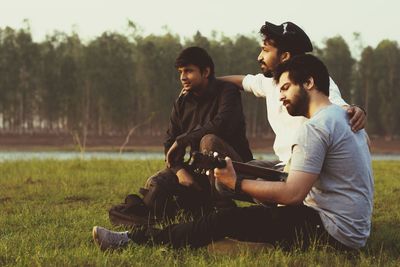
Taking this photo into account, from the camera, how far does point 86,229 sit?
16.7ft

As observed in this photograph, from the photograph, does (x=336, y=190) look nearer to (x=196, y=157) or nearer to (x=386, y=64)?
(x=196, y=157)

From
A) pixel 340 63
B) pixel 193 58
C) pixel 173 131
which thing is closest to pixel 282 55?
pixel 193 58

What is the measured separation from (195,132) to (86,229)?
120cm

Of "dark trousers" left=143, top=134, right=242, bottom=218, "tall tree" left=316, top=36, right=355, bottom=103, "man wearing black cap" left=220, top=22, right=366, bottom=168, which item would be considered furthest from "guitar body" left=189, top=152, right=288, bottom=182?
"tall tree" left=316, top=36, right=355, bottom=103

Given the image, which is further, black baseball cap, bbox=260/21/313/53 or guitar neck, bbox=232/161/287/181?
black baseball cap, bbox=260/21/313/53

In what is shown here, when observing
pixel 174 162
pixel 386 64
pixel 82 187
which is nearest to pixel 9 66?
pixel 386 64

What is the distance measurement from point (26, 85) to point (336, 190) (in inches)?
2053

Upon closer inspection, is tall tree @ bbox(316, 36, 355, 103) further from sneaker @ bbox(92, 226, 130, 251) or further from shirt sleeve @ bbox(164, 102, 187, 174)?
sneaker @ bbox(92, 226, 130, 251)

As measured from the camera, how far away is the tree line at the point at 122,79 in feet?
173

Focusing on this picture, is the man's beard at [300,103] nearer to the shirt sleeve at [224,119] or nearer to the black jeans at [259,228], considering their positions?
the black jeans at [259,228]

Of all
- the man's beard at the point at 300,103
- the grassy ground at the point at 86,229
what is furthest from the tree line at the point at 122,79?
the man's beard at the point at 300,103

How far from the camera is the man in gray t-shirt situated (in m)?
3.52

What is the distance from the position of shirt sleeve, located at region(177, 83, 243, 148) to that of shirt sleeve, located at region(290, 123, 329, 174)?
1.69m

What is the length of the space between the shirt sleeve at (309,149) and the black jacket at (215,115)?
175cm
